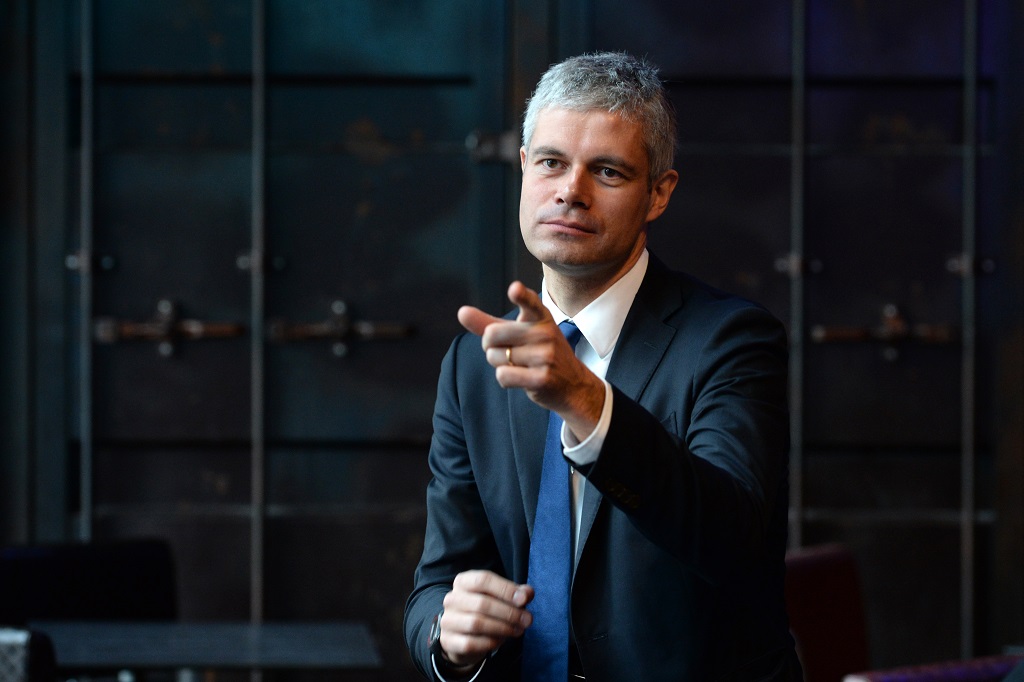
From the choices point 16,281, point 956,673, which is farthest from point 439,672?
point 16,281

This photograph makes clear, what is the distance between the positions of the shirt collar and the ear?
79 mm

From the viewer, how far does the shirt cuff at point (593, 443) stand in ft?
4.00

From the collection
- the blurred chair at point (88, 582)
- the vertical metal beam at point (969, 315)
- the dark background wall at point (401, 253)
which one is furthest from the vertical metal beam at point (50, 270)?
the vertical metal beam at point (969, 315)

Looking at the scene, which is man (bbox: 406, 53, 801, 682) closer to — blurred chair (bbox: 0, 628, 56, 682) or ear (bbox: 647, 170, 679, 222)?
ear (bbox: 647, 170, 679, 222)

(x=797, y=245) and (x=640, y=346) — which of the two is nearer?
(x=640, y=346)

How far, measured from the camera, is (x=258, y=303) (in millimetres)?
3891

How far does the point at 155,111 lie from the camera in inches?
154

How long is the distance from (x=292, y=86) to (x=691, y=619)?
111 inches

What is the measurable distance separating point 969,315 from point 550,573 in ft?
8.92

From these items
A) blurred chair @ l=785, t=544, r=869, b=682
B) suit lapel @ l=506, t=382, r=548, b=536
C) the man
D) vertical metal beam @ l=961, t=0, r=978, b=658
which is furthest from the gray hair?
vertical metal beam @ l=961, t=0, r=978, b=658

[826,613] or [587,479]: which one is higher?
[587,479]

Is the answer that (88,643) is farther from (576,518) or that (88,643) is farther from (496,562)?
(576,518)

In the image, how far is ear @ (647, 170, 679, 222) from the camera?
5.16ft

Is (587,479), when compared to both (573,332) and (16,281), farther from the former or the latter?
(16,281)
